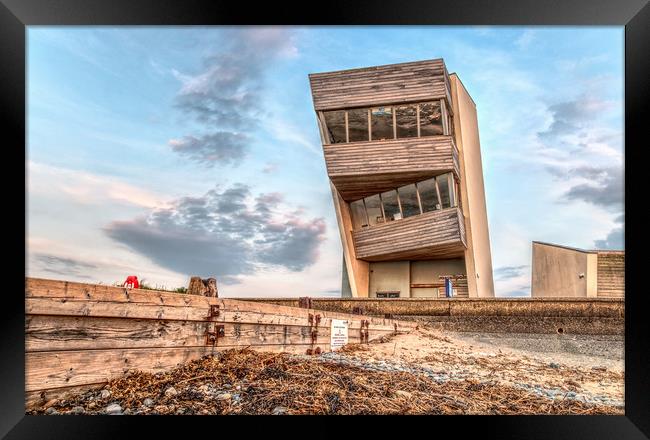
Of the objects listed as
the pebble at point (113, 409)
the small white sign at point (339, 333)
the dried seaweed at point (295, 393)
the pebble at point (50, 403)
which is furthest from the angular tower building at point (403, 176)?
the pebble at point (50, 403)

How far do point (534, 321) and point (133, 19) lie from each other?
41.0 feet

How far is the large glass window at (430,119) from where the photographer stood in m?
18.7

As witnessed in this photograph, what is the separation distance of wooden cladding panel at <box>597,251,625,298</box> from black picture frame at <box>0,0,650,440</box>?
1490 cm

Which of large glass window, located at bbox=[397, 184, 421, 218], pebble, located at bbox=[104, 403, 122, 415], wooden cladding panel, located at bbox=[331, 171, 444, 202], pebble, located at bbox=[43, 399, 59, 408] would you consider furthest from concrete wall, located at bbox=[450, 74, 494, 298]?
pebble, located at bbox=[43, 399, 59, 408]

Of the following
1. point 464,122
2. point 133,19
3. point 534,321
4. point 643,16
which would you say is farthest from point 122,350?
point 464,122

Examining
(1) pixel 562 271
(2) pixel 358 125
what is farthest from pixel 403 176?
(1) pixel 562 271

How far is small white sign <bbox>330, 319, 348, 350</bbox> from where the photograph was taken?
9602 mm

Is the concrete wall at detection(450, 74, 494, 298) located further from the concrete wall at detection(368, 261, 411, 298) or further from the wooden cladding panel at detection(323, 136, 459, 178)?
the concrete wall at detection(368, 261, 411, 298)

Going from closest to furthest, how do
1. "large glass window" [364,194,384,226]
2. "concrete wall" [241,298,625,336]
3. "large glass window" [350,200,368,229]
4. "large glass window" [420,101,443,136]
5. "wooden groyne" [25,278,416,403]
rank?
"wooden groyne" [25,278,416,403] < "concrete wall" [241,298,625,336] < "large glass window" [420,101,443,136] < "large glass window" [364,194,384,226] < "large glass window" [350,200,368,229]

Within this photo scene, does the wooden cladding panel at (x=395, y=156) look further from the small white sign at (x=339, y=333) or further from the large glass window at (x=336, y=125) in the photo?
the small white sign at (x=339, y=333)

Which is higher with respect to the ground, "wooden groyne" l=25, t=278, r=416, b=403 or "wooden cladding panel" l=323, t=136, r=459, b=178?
"wooden cladding panel" l=323, t=136, r=459, b=178

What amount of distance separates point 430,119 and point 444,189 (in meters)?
2.29

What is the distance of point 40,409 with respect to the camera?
177 inches

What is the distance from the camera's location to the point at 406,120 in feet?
62.8
